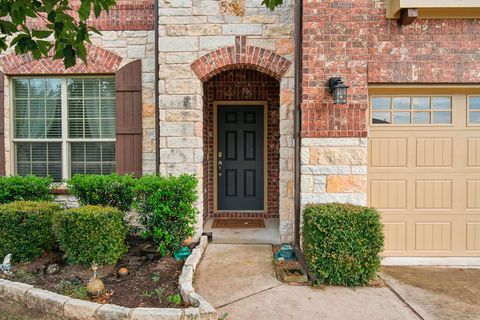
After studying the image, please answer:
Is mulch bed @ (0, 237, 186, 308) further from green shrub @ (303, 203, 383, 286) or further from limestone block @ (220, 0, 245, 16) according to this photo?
limestone block @ (220, 0, 245, 16)

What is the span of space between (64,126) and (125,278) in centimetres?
297

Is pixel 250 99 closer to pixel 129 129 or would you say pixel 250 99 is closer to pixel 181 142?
pixel 181 142

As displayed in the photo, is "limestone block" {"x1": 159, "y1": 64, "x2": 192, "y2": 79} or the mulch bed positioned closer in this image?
the mulch bed

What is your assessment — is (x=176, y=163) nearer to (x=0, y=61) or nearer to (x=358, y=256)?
(x=358, y=256)

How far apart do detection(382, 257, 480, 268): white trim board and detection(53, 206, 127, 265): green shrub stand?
3462mm

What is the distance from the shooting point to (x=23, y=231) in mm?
3893

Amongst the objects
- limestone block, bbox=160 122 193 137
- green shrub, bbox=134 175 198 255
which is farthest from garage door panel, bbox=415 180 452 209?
limestone block, bbox=160 122 193 137

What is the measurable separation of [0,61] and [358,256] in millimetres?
5927

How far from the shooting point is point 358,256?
140 inches

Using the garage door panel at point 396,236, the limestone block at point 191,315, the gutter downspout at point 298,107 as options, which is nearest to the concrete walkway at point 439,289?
the garage door panel at point 396,236

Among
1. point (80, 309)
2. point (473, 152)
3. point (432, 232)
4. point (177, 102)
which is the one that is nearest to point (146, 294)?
point (80, 309)

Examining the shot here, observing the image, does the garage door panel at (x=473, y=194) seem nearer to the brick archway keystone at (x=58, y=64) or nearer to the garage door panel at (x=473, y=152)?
the garage door panel at (x=473, y=152)

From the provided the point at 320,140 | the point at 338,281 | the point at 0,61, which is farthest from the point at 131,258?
the point at 0,61

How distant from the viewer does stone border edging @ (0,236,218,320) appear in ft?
9.07
